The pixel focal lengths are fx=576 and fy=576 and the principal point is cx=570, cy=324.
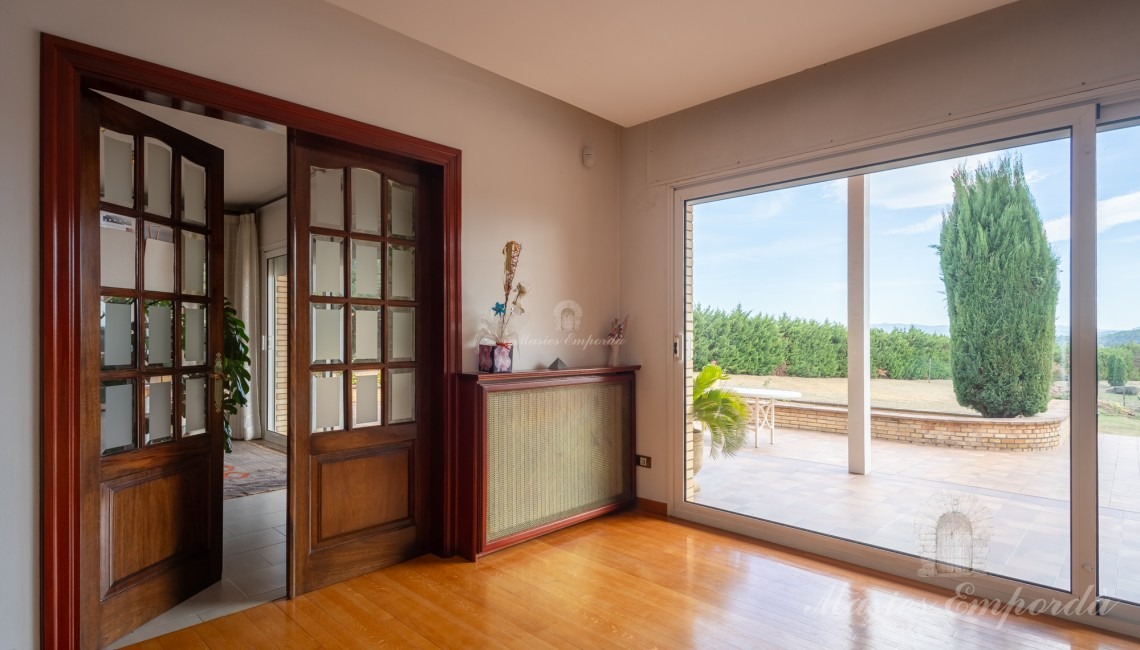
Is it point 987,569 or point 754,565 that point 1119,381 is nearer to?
point 987,569

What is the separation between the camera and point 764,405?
3.84m

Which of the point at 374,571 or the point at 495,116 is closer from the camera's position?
the point at 374,571

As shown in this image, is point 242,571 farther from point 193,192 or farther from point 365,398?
point 193,192

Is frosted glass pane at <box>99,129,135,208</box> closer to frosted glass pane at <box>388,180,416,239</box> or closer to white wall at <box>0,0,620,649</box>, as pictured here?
white wall at <box>0,0,620,649</box>

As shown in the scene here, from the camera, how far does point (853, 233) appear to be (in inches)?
134

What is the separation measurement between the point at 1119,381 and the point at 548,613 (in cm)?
260

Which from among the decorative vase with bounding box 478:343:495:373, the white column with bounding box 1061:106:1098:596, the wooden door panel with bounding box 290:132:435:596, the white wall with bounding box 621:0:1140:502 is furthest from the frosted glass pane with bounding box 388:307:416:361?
the white column with bounding box 1061:106:1098:596

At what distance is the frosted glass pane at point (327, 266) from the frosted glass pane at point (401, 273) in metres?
0.27

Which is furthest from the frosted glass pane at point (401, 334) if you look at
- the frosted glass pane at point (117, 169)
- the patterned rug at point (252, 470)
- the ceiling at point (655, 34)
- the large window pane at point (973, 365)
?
the large window pane at point (973, 365)

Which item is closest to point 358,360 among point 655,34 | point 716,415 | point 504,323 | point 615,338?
point 504,323

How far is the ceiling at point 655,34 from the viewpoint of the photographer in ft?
8.07

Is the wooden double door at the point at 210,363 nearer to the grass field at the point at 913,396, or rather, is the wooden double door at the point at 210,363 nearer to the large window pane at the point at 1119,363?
the grass field at the point at 913,396

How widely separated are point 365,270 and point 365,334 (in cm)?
33

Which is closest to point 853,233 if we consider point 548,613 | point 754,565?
point 754,565
